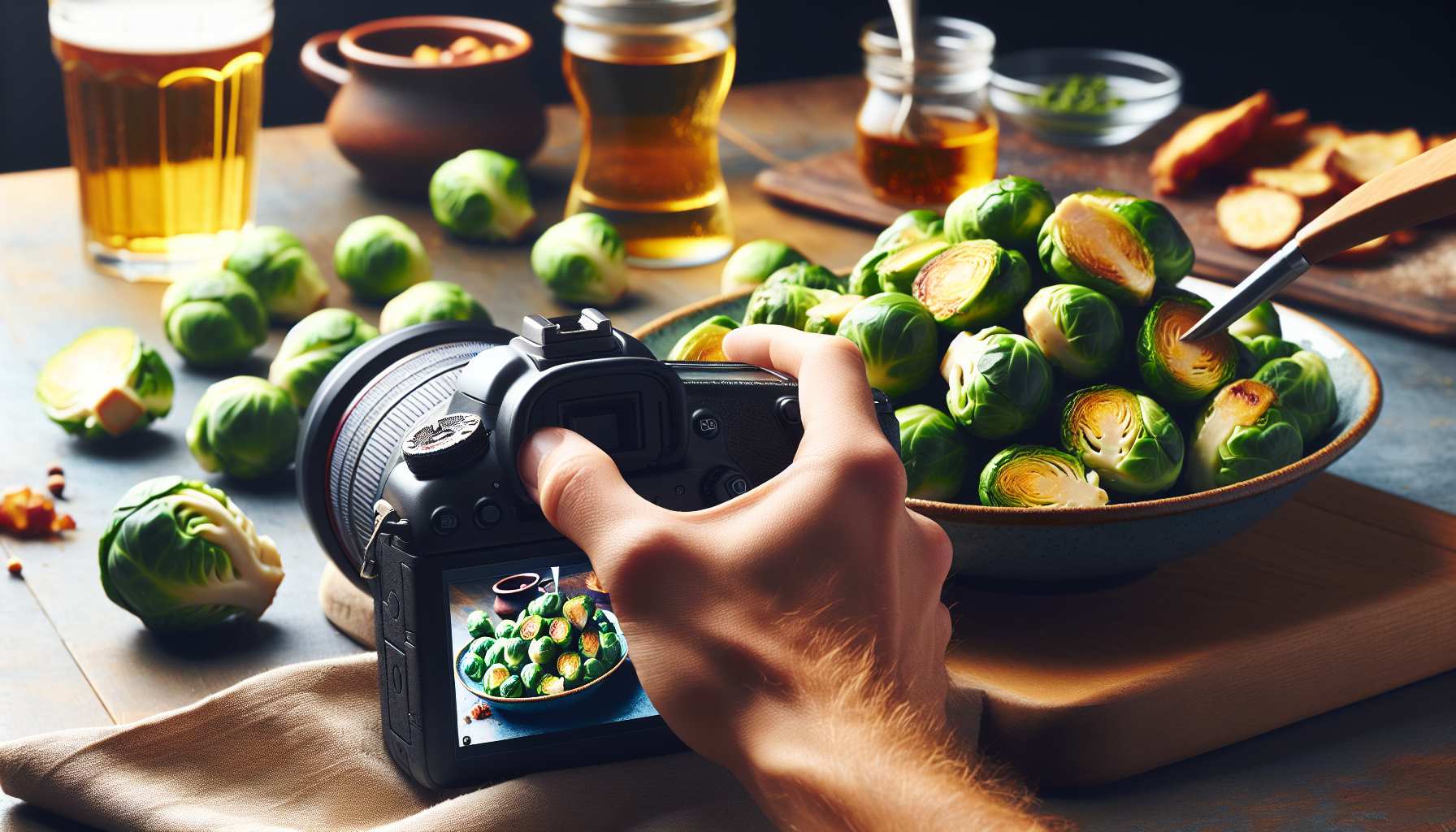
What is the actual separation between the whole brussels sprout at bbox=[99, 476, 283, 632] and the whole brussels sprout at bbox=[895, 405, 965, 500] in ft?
1.94

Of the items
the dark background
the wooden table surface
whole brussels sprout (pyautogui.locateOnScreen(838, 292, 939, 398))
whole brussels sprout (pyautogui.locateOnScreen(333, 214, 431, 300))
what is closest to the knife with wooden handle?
whole brussels sprout (pyautogui.locateOnScreen(838, 292, 939, 398))

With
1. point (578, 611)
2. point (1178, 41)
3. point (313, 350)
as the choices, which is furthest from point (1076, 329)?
point (1178, 41)

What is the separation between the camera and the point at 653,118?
192cm

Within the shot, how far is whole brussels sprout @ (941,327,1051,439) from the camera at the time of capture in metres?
1.12

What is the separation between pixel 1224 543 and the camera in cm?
127

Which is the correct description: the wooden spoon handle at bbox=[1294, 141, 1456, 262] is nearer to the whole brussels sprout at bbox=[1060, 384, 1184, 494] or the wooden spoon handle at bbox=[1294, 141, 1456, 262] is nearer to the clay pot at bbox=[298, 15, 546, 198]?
the whole brussels sprout at bbox=[1060, 384, 1184, 494]

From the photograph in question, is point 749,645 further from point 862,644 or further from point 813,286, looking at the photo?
point 813,286

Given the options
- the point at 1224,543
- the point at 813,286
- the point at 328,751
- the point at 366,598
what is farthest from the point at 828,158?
the point at 328,751

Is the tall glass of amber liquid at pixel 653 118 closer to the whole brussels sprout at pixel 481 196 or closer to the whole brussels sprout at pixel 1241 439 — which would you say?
the whole brussels sprout at pixel 481 196

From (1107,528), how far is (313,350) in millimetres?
987

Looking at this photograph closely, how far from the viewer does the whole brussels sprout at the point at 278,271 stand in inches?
70.9

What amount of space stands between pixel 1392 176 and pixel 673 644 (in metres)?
0.73

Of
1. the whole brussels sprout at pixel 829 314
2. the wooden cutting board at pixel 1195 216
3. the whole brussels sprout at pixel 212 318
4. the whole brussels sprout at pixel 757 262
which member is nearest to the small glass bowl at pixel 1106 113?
the wooden cutting board at pixel 1195 216

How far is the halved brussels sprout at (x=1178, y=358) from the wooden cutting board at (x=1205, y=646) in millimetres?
174
